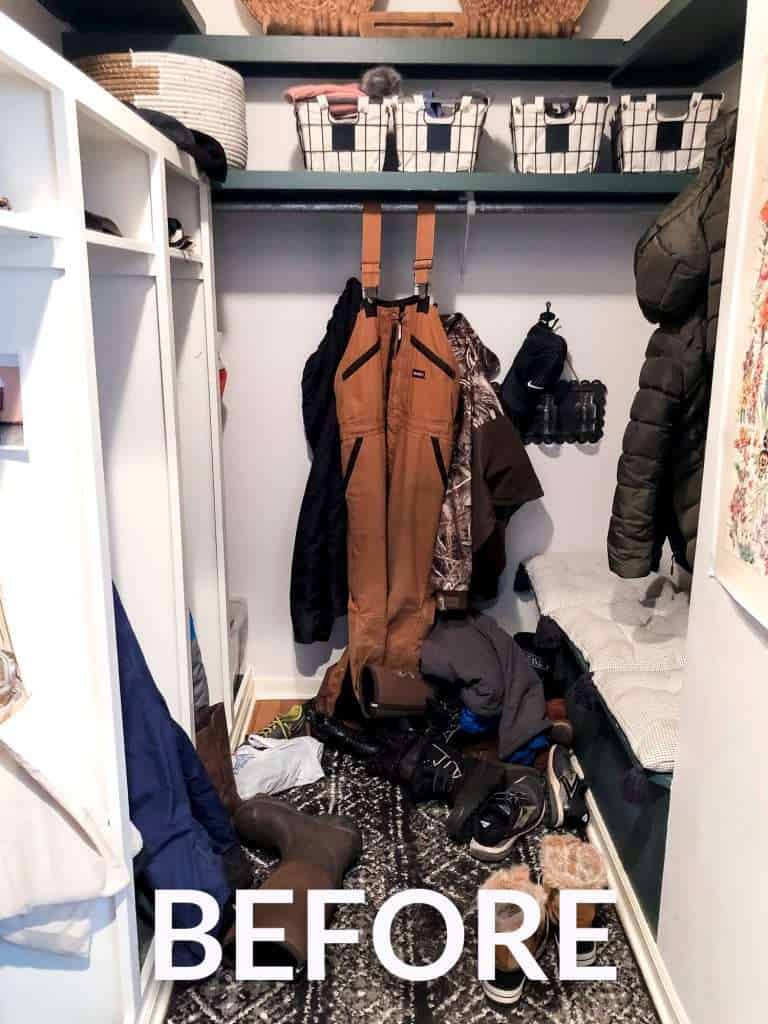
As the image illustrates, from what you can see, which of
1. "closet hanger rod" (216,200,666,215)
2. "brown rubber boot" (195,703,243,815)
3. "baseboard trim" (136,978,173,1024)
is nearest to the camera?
"baseboard trim" (136,978,173,1024)

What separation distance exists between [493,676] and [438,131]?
1.50 meters

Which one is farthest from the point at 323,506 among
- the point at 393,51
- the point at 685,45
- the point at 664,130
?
the point at 685,45

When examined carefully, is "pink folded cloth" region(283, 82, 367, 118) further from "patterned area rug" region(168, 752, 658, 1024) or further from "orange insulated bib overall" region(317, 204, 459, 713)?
"patterned area rug" region(168, 752, 658, 1024)

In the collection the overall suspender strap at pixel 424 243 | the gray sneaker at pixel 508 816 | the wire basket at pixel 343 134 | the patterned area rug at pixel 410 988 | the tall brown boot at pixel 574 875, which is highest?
the wire basket at pixel 343 134

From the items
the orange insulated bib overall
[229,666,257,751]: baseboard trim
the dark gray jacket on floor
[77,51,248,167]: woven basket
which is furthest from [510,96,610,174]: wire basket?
[229,666,257,751]: baseboard trim

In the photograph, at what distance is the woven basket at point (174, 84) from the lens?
6.18ft

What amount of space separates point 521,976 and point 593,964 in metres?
0.18

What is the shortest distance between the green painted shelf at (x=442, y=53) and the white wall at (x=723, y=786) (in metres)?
1.09

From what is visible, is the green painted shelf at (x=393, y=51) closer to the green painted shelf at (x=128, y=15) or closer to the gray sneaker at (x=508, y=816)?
the green painted shelf at (x=128, y=15)

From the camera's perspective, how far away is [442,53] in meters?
2.19

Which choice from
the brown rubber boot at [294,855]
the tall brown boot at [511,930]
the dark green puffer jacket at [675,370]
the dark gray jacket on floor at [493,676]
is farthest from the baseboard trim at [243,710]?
the dark green puffer jacket at [675,370]

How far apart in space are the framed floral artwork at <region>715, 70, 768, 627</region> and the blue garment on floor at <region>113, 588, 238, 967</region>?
1.06 m

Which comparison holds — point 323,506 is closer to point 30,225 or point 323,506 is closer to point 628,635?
point 628,635

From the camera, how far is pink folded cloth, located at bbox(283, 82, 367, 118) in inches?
81.7
